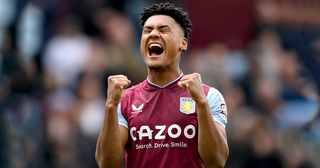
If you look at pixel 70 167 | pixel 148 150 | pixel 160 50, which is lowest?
pixel 70 167

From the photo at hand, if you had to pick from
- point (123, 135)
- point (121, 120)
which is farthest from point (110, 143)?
point (121, 120)

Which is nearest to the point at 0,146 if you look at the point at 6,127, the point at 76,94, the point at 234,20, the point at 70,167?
the point at 6,127

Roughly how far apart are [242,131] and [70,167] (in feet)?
7.36

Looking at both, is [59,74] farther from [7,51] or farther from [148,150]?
[148,150]

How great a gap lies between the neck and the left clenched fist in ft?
1.42

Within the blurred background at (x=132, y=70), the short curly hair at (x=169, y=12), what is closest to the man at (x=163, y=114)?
the short curly hair at (x=169, y=12)

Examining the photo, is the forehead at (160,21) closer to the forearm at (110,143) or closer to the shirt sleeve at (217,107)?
the shirt sleeve at (217,107)

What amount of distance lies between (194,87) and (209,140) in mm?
415

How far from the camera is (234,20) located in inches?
737

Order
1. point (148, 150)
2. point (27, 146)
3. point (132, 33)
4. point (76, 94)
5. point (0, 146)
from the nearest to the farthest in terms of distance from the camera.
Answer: point (148, 150) → point (0, 146) → point (27, 146) → point (76, 94) → point (132, 33)

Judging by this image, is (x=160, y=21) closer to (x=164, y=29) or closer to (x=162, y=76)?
(x=164, y=29)

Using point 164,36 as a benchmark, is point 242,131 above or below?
below

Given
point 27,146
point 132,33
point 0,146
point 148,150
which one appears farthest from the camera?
point 132,33

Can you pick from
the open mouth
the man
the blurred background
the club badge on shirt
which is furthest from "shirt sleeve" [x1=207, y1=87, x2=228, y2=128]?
the blurred background
